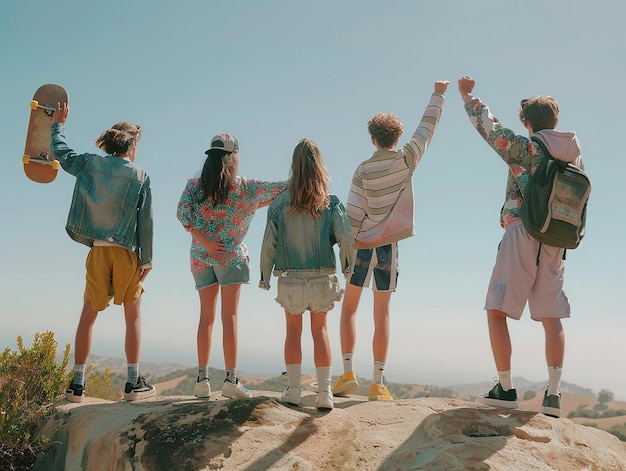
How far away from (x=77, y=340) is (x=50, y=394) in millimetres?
900

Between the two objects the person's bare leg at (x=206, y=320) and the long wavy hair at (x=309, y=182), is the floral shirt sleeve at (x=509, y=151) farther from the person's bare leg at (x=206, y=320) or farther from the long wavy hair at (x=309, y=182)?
the person's bare leg at (x=206, y=320)

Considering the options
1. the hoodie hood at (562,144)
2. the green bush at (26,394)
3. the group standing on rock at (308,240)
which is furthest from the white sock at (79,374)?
the hoodie hood at (562,144)

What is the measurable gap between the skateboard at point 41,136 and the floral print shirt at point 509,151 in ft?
15.0

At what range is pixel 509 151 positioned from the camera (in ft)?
16.6

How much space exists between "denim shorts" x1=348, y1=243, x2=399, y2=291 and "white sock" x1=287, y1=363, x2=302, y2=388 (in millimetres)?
1397

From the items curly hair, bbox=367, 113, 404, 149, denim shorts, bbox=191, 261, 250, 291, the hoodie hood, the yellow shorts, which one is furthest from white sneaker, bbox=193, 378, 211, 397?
the hoodie hood

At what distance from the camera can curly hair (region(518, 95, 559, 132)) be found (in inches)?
206

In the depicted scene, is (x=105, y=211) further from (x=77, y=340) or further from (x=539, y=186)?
→ (x=539, y=186)

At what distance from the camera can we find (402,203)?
239 inches

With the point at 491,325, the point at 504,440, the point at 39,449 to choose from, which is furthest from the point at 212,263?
the point at 504,440

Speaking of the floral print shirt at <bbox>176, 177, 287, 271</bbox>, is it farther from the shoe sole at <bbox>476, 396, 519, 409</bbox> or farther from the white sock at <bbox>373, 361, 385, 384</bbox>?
the shoe sole at <bbox>476, 396, 519, 409</bbox>

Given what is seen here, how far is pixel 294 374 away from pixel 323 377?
29cm

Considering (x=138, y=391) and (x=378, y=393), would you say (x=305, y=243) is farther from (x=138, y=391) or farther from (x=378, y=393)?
(x=138, y=391)

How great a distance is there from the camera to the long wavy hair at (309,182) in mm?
4988
